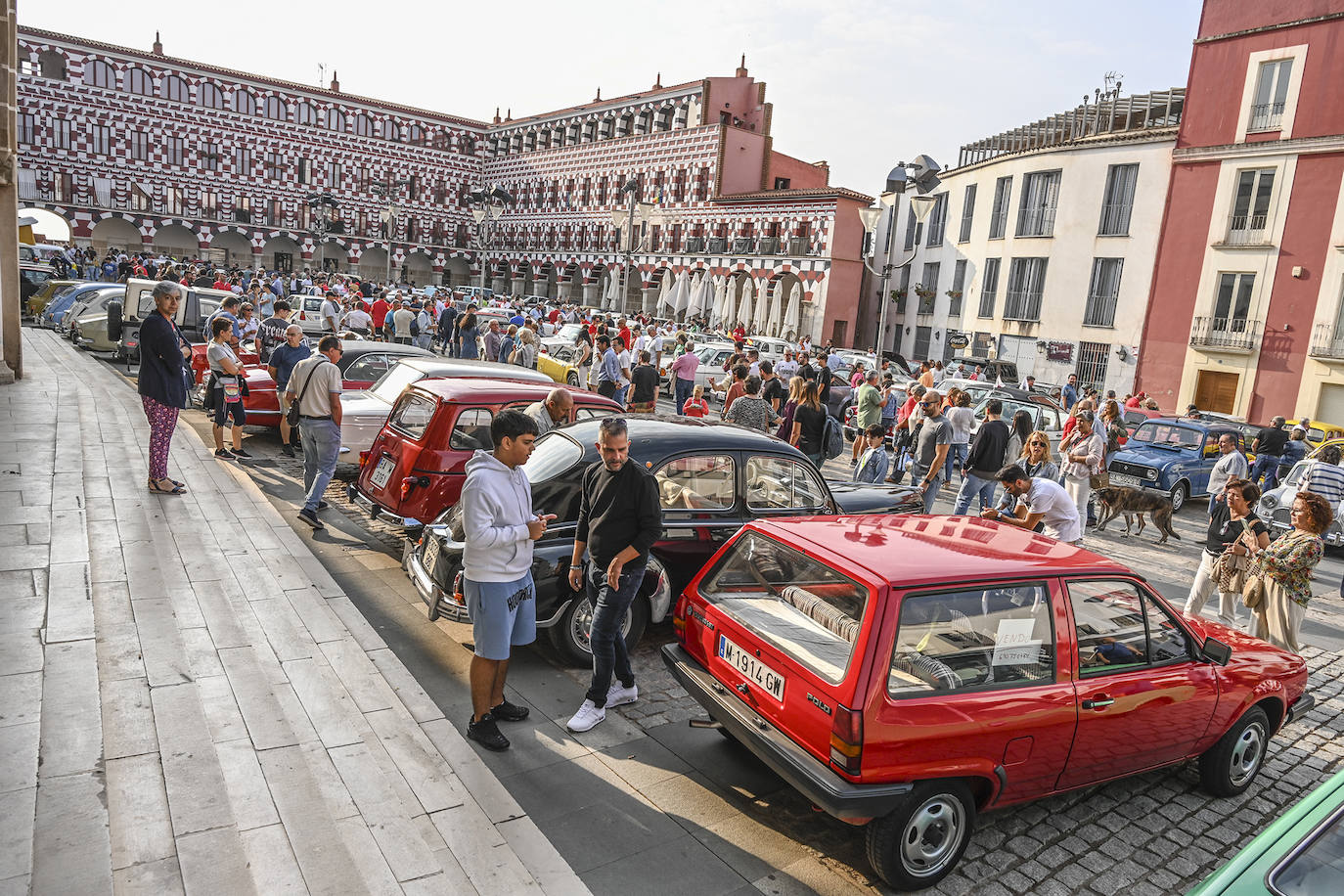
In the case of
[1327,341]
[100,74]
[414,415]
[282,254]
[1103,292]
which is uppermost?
[100,74]

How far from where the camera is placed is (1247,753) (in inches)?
212

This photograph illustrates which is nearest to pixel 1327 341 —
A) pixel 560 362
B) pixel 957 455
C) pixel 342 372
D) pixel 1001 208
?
pixel 1001 208

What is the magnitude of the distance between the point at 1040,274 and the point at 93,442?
3023 centimetres

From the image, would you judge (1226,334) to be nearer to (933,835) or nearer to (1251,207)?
(1251,207)

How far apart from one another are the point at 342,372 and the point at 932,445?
8.53 metres

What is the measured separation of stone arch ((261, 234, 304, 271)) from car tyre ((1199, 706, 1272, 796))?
62.1 m

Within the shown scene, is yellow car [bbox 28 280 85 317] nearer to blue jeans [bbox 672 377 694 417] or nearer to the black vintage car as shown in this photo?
blue jeans [bbox 672 377 694 417]

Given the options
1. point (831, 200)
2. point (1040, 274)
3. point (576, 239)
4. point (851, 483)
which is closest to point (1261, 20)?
point (1040, 274)

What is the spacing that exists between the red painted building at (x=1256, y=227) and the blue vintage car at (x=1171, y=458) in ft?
39.6

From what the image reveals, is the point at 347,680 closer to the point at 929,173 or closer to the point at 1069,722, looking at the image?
the point at 1069,722

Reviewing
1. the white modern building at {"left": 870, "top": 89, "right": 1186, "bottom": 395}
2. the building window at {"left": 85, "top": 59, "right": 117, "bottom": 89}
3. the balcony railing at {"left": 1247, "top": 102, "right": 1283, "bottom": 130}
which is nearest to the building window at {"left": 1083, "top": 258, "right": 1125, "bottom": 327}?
the white modern building at {"left": 870, "top": 89, "right": 1186, "bottom": 395}

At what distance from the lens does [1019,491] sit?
24.2ft

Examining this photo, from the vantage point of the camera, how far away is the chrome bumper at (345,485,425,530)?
25.0 ft

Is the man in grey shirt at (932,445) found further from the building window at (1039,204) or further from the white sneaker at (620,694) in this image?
the building window at (1039,204)
